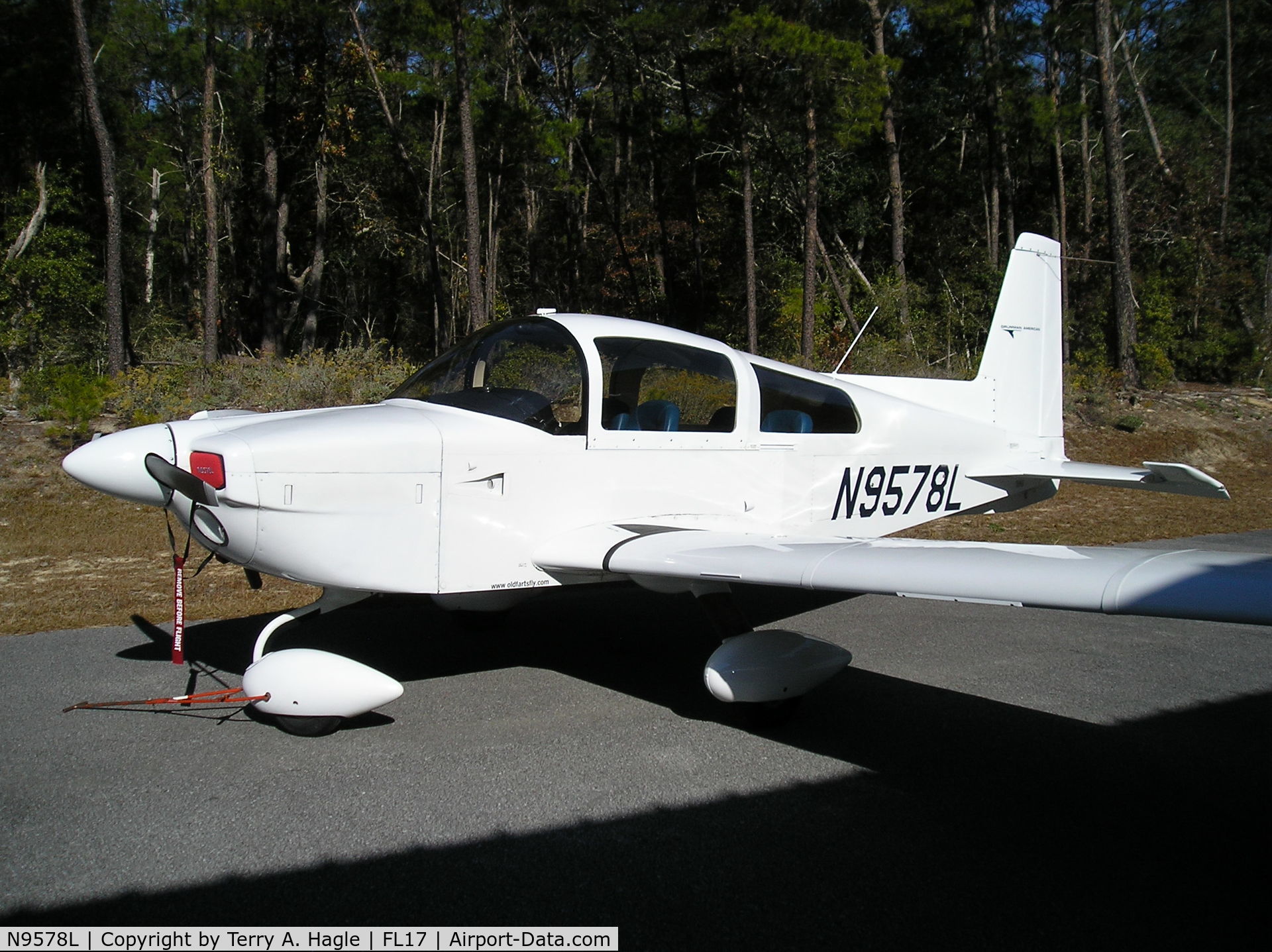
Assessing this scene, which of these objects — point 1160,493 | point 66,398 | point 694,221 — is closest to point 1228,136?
point 694,221

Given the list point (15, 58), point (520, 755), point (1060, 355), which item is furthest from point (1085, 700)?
point (15, 58)

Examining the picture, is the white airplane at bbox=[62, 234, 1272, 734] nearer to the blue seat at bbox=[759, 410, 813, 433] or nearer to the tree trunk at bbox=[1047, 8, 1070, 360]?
the blue seat at bbox=[759, 410, 813, 433]

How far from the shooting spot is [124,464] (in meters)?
3.93

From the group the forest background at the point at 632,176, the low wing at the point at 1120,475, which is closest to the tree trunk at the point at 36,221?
the forest background at the point at 632,176

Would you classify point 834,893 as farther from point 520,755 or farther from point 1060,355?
point 1060,355

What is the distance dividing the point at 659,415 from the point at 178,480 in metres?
2.46

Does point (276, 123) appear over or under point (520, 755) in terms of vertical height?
over

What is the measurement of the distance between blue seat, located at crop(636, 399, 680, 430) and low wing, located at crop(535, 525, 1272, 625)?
59 cm

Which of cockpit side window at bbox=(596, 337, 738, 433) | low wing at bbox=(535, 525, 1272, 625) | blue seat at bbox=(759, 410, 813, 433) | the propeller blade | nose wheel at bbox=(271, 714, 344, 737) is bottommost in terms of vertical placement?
nose wheel at bbox=(271, 714, 344, 737)

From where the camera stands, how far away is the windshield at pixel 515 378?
4629mm

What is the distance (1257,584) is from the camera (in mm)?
2752

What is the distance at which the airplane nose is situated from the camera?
3.93m

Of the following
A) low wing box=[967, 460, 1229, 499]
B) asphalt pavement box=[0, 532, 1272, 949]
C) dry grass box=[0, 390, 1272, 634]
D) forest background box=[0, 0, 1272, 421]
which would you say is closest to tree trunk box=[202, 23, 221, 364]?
forest background box=[0, 0, 1272, 421]

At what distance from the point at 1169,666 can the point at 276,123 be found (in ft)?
90.6
